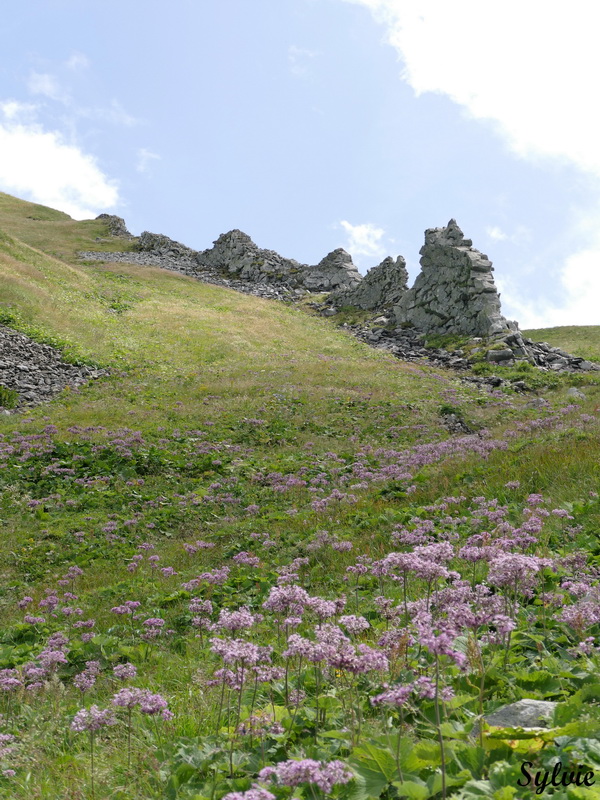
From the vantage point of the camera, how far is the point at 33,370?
29281mm

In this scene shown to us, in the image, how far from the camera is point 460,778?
303 cm

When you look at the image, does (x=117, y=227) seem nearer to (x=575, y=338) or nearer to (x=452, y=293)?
(x=452, y=293)

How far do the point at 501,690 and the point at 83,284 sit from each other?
5651 centimetres

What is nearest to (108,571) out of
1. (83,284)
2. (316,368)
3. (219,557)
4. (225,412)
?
(219,557)

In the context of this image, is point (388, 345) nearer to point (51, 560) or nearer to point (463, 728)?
point (51, 560)

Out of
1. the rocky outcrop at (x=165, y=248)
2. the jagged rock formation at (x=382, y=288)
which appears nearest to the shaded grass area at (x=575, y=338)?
the jagged rock formation at (x=382, y=288)

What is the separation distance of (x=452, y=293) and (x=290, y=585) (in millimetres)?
50331

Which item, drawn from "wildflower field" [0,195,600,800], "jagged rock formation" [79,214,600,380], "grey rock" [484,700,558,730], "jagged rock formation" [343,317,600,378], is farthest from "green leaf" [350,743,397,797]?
"jagged rock formation" [79,214,600,380]

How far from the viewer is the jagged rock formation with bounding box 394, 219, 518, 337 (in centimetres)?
4694

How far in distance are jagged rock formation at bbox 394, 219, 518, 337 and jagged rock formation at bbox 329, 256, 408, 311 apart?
6322 millimetres

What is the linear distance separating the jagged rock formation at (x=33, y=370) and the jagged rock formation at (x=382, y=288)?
39.6m

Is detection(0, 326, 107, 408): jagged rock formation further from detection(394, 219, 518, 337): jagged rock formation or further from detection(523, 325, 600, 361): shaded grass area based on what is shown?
detection(523, 325, 600, 361): shaded grass area

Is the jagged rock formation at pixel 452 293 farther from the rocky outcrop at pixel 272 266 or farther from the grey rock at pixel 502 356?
the rocky outcrop at pixel 272 266

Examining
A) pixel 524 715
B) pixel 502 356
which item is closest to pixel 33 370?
pixel 524 715
